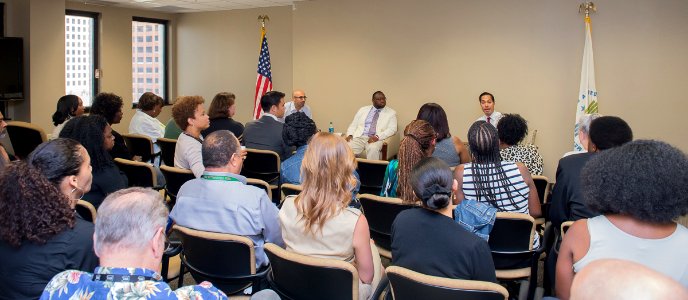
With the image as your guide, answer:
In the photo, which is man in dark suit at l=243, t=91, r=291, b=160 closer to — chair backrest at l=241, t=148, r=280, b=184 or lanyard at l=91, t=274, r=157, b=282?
chair backrest at l=241, t=148, r=280, b=184

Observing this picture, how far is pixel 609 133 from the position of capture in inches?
140

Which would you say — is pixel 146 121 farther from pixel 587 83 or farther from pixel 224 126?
pixel 587 83

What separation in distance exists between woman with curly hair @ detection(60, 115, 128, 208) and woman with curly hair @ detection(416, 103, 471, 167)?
7.58 ft

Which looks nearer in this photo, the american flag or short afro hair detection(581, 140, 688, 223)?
short afro hair detection(581, 140, 688, 223)

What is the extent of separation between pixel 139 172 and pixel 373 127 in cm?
468

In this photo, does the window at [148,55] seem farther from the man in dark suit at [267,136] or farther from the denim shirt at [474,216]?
the denim shirt at [474,216]

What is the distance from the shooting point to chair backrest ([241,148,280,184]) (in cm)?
569

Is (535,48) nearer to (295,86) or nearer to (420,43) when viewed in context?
(420,43)

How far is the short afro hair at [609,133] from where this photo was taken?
354cm

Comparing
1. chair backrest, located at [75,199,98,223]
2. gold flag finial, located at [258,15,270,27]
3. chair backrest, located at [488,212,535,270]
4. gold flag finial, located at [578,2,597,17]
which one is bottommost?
chair backrest, located at [488,212,535,270]

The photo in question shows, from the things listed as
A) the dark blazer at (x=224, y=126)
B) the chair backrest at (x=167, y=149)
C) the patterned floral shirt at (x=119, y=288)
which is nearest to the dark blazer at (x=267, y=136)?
the dark blazer at (x=224, y=126)

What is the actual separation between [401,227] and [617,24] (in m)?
5.84

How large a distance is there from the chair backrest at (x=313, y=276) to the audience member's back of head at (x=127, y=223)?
0.76 meters

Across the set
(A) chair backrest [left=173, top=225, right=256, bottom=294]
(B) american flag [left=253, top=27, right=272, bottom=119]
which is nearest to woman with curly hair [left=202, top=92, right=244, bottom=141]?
(B) american flag [left=253, top=27, right=272, bottom=119]
